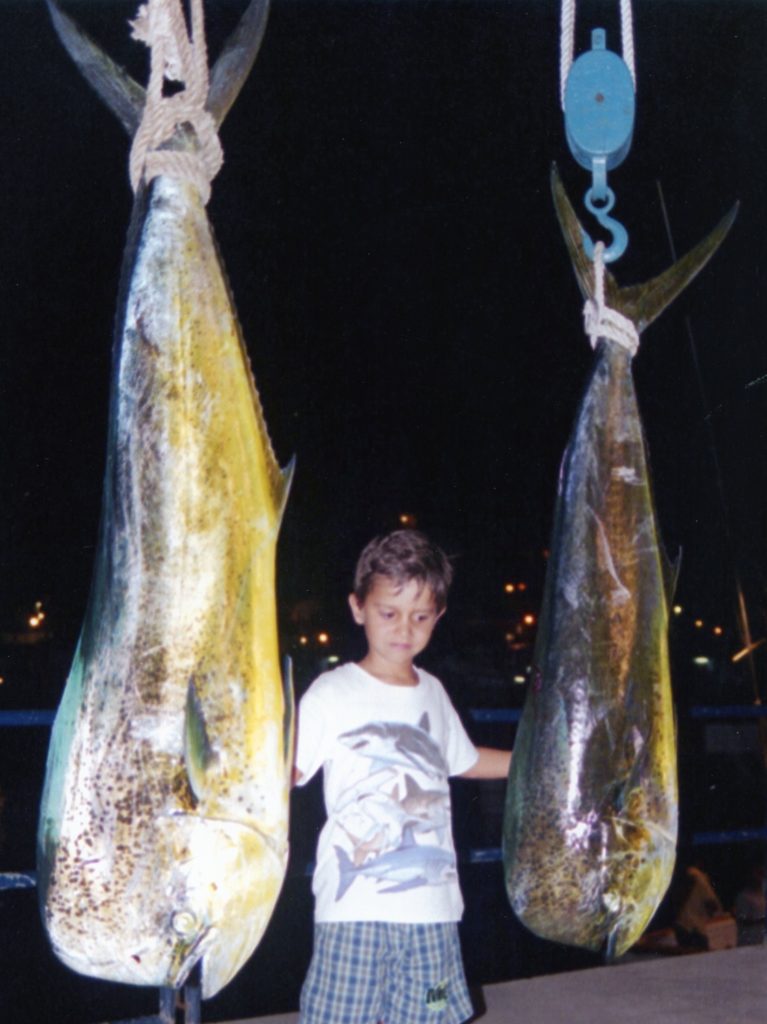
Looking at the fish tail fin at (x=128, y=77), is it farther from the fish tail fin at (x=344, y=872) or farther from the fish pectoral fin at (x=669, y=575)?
the fish tail fin at (x=344, y=872)

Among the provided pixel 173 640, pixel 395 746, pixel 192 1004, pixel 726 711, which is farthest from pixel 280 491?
pixel 726 711

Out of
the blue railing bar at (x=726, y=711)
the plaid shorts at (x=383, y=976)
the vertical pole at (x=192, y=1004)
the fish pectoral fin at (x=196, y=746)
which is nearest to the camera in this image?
the fish pectoral fin at (x=196, y=746)

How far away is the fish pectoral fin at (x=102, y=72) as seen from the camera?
158cm

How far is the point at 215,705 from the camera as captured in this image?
143cm

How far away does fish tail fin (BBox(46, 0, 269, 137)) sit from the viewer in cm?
160

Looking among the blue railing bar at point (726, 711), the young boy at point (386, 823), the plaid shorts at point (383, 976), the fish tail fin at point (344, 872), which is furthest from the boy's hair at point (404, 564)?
the blue railing bar at point (726, 711)

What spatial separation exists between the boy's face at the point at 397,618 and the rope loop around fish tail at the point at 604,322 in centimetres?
58

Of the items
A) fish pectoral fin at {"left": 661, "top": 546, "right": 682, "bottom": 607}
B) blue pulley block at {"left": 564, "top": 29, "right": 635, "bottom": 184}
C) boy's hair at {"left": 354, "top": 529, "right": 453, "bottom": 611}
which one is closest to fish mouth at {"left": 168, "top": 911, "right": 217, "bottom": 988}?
boy's hair at {"left": 354, "top": 529, "right": 453, "bottom": 611}

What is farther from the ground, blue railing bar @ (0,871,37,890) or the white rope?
the white rope

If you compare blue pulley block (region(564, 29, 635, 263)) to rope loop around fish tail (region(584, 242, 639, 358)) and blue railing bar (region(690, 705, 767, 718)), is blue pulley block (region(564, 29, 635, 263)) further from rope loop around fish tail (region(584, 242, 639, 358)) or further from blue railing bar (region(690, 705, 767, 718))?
blue railing bar (region(690, 705, 767, 718))

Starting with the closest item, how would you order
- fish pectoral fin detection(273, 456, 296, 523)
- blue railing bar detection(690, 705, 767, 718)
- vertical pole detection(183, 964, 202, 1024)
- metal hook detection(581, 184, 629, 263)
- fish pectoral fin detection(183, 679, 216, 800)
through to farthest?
1. fish pectoral fin detection(183, 679, 216, 800)
2. fish pectoral fin detection(273, 456, 296, 523)
3. vertical pole detection(183, 964, 202, 1024)
4. metal hook detection(581, 184, 629, 263)
5. blue railing bar detection(690, 705, 767, 718)

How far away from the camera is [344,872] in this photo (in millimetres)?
1741

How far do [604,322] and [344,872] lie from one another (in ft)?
3.56

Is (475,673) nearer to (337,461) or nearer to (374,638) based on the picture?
(337,461)
